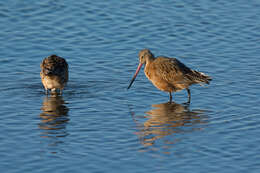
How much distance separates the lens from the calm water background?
912 cm

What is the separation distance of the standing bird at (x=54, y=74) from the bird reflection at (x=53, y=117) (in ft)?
0.78

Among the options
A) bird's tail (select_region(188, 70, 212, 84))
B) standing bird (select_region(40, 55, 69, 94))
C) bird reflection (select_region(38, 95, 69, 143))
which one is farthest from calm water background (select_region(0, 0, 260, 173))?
bird's tail (select_region(188, 70, 212, 84))

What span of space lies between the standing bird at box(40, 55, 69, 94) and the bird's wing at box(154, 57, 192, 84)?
6.10 feet

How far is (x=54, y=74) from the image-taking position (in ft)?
41.2

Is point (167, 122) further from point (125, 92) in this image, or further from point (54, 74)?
point (54, 74)

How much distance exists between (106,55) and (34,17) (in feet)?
10.6

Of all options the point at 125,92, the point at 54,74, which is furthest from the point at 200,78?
the point at 54,74

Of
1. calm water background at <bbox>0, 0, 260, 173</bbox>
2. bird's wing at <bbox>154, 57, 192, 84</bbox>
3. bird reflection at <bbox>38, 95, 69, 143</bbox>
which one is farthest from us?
bird's wing at <bbox>154, 57, 192, 84</bbox>

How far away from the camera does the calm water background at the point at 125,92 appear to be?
9.12m

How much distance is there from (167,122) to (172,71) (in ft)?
5.95

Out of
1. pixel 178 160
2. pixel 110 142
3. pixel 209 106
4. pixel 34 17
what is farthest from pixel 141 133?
pixel 34 17

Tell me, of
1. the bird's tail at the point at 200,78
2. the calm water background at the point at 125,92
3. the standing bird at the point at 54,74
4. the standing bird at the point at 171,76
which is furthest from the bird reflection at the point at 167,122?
the standing bird at the point at 54,74

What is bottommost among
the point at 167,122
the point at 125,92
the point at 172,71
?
the point at 167,122

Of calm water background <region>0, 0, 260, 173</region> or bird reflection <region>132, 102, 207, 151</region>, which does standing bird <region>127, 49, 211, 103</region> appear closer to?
calm water background <region>0, 0, 260, 173</region>
